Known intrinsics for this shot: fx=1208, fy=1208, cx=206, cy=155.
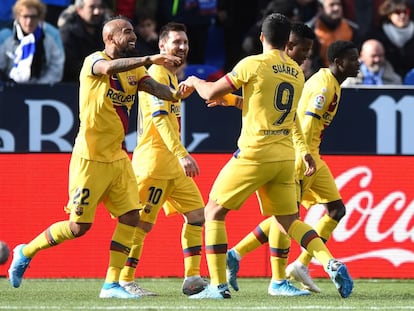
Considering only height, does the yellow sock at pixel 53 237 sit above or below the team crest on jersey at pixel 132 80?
below

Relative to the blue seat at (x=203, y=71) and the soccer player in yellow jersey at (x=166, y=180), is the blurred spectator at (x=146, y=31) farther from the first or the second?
the soccer player in yellow jersey at (x=166, y=180)

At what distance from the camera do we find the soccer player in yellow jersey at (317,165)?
1055cm

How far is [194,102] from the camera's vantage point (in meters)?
12.7

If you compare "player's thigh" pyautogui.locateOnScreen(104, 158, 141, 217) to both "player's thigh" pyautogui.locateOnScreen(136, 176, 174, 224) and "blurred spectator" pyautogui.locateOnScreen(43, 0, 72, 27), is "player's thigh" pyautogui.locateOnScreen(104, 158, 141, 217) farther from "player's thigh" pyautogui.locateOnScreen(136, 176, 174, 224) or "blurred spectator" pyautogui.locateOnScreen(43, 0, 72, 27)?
"blurred spectator" pyautogui.locateOnScreen(43, 0, 72, 27)

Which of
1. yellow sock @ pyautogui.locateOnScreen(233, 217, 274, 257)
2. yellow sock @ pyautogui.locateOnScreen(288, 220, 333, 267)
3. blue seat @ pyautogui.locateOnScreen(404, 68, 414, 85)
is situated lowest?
yellow sock @ pyautogui.locateOnScreen(233, 217, 274, 257)

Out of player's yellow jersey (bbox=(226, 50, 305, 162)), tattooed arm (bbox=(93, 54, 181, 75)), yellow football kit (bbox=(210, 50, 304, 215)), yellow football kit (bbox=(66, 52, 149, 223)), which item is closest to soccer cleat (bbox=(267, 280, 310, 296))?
yellow football kit (bbox=(210, 50, 304, 215))

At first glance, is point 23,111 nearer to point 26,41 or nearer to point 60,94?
point 60,94

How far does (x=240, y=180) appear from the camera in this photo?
30.8 ft

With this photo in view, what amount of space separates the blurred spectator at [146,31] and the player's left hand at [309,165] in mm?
5237

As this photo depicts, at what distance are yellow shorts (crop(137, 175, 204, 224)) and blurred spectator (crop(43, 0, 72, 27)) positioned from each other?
5.60 metres

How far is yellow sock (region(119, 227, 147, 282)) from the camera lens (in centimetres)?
1042

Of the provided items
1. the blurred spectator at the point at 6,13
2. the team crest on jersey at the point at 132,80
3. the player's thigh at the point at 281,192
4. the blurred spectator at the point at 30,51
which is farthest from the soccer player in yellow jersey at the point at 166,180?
the blurred spectator at the point at 6,13

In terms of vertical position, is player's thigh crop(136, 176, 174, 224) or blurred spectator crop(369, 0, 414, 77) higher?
blurred spectator crop(369, 0, 414, 77)

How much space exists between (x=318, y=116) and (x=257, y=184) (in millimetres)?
1407
